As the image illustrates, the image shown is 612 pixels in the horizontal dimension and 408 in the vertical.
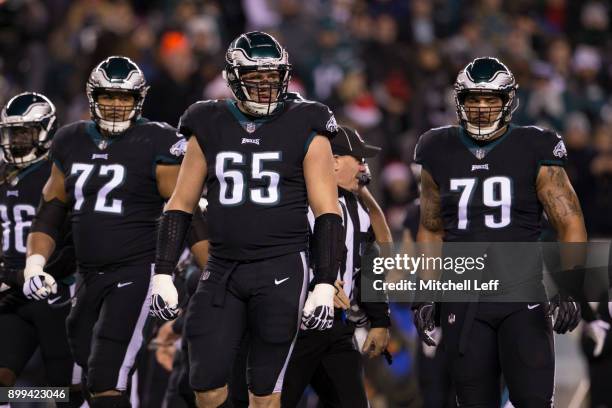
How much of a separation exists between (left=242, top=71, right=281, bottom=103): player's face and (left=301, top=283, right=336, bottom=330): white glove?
89 cm

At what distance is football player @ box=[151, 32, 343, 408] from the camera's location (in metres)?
5.80

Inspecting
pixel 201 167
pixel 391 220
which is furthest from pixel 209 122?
pixel 391 220

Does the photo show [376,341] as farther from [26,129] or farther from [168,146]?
[26,129]

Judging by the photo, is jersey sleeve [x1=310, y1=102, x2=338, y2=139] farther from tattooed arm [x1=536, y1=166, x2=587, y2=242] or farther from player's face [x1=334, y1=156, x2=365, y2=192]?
tattooed arm [x1=536, y1=166, x2=587, y2=242]

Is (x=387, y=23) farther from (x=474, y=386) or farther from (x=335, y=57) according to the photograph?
(x=474, y=386)

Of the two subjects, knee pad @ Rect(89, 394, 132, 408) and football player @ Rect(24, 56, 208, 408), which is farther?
football player @ Rect(24, 56, 208, 408)

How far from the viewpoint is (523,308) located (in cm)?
625

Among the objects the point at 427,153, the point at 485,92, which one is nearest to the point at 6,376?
the point at 427,153

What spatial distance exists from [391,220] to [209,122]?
5.55m

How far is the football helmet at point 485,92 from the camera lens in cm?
644

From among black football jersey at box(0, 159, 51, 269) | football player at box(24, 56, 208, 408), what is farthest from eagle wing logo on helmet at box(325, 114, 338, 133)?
black football jersey at box(0, 159, 51, 269)

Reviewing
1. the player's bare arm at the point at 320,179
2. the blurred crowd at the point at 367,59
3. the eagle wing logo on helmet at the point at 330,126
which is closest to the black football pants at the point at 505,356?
the player's bare arm at the point at 320,179

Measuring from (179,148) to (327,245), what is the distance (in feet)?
4.03

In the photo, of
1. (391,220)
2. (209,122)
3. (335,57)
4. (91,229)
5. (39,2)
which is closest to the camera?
(209,122)
